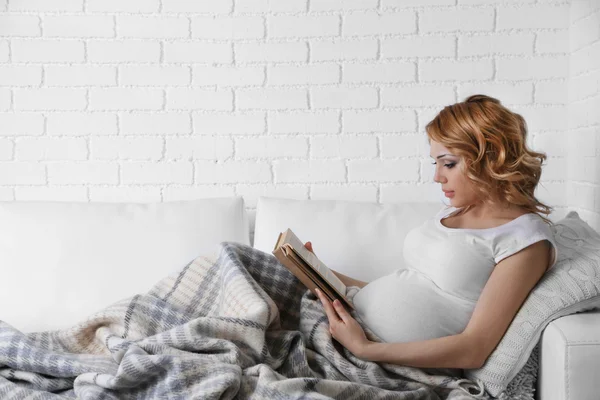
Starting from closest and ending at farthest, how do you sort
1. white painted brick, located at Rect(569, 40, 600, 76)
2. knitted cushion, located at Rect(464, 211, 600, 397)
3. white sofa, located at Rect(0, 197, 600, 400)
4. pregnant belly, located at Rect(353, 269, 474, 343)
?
knitted cushion, located at Rect(464, 211, 600, 397) → pregnant belly, located at Rect(353, 269, 474, 343) → white sofa, located at Rect(0, 197, 600, 400) → white painted brick, located at Rect(569, 40, 600, 76)

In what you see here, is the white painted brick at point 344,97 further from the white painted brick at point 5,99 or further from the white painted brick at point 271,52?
the white painted brick at point 5,99

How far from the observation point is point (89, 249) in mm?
2133

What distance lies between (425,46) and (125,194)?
1.23 m

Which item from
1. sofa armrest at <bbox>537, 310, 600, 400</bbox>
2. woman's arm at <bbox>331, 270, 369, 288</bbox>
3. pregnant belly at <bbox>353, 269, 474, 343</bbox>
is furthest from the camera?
woman's arm at <bbox>331, 270, 369, 288</bbox>

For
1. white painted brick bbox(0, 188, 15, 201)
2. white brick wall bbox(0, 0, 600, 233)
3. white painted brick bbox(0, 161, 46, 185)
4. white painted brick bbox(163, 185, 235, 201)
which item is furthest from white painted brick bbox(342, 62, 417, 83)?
white painted brick bbox(0, 188, 15, 201)

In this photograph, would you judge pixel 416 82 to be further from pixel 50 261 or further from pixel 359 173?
pixel 50 261

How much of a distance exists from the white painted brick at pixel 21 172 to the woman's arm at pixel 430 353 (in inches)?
58.7

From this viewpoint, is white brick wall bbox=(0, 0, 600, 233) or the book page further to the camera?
white brick wall bbox=(0, 0, 600, 233)

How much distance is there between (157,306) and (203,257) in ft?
0.80

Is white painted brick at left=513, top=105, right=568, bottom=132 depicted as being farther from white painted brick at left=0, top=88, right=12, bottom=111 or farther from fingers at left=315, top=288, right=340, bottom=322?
white painted brick at left=0, top=88, right=12, bottom=111

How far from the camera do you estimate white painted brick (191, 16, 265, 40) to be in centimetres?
244

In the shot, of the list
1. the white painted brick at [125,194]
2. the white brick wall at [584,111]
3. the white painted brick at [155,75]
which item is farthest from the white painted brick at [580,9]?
the white painted brick at [125,194]

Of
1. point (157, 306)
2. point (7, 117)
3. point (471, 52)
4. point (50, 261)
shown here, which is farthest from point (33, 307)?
point (471, 52)

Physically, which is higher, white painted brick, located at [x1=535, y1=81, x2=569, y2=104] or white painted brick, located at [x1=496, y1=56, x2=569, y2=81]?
white painted brick, located at [x1=496, y1=56, x2=569, y2=81]
